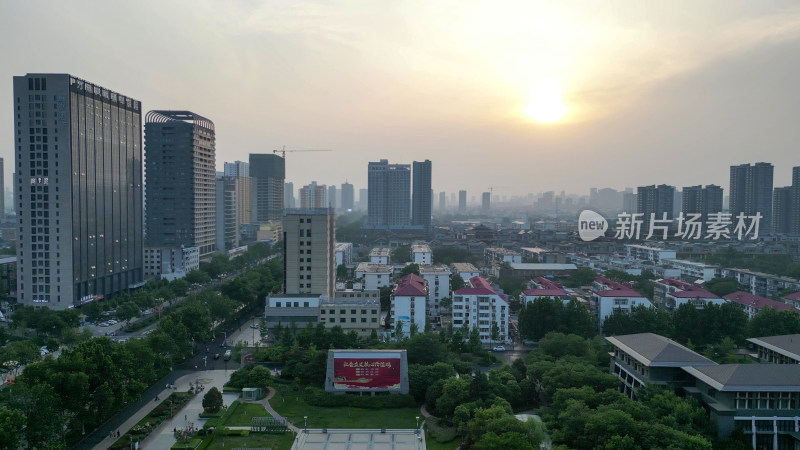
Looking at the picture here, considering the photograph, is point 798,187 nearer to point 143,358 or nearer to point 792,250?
point 792,250

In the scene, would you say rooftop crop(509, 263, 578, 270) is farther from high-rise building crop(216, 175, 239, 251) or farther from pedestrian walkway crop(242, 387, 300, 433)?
high-rise building crop(216, 175, 239, 251)

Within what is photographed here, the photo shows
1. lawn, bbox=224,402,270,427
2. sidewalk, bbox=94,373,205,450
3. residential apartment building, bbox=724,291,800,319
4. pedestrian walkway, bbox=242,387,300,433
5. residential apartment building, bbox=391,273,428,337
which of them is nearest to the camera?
sidewalk, bbox=94,373,205,450

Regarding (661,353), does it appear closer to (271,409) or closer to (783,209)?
(271,409)

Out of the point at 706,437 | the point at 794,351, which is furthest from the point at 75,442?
the point at 794,351

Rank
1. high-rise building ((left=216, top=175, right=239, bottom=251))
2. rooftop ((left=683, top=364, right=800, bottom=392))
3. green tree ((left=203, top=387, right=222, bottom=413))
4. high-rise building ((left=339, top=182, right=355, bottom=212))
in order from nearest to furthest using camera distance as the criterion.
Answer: rooftop ((left=683, top=364, right=800, bottom=392)) < green tree ((left=203, top=387, right=222, bottom=413)) < high-rise building ((left=216, top=175, right=239, bottom=251)) < high-rise building ((left=339, top=182, right=355, bottom=212))

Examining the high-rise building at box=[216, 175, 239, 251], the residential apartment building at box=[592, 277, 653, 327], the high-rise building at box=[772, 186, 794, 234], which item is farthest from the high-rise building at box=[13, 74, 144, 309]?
the high-rise building at box=[772, 186, 794, 234]

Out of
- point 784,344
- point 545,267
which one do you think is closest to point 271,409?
point 784,344
